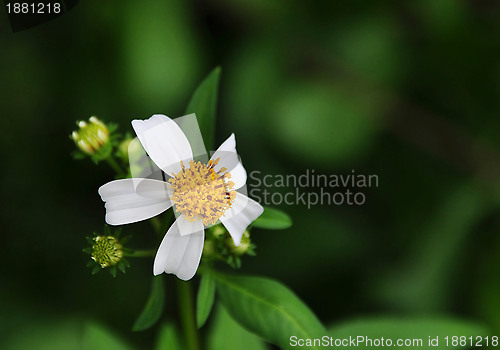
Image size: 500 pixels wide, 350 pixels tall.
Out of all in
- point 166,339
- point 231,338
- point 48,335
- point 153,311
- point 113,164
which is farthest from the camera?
point 48,335

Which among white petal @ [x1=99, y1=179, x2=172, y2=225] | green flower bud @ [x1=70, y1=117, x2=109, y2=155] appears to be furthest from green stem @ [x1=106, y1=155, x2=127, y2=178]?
white petal @ [x1=99, y1=179, x2=172, y2=225]

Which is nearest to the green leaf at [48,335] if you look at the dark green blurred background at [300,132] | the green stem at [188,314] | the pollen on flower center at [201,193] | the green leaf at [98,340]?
the dark green blurred background at [300,132]

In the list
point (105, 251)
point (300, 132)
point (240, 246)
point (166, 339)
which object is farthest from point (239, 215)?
point (300, 132)

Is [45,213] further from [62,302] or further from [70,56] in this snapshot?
[70,56]

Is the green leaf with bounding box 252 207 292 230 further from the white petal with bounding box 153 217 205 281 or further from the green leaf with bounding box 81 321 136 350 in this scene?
the green leaf with bounding box 81 321 136 350

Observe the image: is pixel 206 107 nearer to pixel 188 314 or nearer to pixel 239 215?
pixel 239 215
